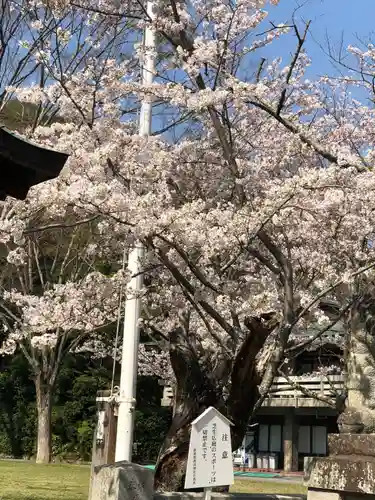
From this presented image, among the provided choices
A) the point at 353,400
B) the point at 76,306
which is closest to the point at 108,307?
the point at 76,306

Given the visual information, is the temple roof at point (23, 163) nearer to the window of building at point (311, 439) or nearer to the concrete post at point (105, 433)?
the concrete post at point (105, 433)

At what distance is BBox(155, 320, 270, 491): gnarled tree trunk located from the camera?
24.3 ft

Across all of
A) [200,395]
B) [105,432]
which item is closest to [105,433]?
[105,432]

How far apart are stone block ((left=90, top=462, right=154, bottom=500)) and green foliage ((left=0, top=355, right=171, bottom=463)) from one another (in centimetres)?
1992

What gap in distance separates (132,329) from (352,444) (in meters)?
4.80

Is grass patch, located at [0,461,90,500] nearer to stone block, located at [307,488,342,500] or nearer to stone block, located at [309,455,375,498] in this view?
stone block, located at [307,488,342,500]

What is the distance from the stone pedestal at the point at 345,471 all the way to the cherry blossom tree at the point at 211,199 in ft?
6.78

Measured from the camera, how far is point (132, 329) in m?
9.37

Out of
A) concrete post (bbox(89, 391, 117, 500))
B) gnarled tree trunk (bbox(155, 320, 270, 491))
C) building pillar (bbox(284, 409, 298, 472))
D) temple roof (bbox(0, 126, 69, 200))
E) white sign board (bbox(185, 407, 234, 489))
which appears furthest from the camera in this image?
building pillar (bbox(284, 409, 298, 472))

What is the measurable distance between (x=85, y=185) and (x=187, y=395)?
3005mm

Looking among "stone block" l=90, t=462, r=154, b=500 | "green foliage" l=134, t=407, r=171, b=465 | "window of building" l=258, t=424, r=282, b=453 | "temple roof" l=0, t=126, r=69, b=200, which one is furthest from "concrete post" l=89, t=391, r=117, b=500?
"window of building" l=258, t=424, r=282, b=453

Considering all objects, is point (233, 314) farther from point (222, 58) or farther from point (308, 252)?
point (222, 58)

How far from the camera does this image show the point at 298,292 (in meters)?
8.61

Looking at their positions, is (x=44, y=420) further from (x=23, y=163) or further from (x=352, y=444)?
(x=23, y=163)
